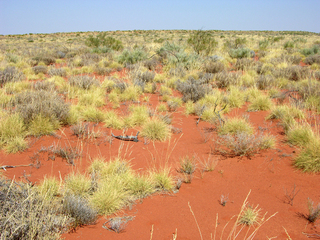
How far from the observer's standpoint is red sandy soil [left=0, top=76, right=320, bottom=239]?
278cm

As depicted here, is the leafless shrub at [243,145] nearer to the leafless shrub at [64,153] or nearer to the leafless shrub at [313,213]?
the leafless shrub at [313,213]

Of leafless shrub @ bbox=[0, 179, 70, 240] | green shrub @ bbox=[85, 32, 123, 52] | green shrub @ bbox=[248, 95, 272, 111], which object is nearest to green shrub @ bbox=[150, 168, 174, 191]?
leafless shrub @ bbox=[0, 179, 70, 240]

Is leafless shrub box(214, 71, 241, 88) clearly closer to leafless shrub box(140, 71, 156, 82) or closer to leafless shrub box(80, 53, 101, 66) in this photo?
leafless shrub box(140, 71, 156, 82)

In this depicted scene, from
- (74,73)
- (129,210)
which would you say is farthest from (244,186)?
(74,73)

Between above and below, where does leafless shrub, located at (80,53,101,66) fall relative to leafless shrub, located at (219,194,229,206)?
above

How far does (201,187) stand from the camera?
12.1 feet

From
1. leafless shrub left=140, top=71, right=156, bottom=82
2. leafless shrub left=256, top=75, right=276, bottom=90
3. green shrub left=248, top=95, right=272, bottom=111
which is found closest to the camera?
green shrub left=248, top=95, right=272, bottom=111

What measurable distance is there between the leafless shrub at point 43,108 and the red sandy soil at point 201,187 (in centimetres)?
46

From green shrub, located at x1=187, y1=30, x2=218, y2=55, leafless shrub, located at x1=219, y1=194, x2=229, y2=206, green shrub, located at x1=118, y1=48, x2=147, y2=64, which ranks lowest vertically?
leafless shrub, located at x1=219, y1=194, x2=229, y2=206

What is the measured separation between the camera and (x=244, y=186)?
12.1 ft

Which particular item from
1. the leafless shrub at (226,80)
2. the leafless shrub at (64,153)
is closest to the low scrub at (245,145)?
the leafless shrub at (64,153)

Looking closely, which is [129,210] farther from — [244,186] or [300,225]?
[300,225]

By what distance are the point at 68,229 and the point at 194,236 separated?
144 cm

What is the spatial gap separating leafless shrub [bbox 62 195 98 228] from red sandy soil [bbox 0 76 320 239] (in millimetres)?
89
